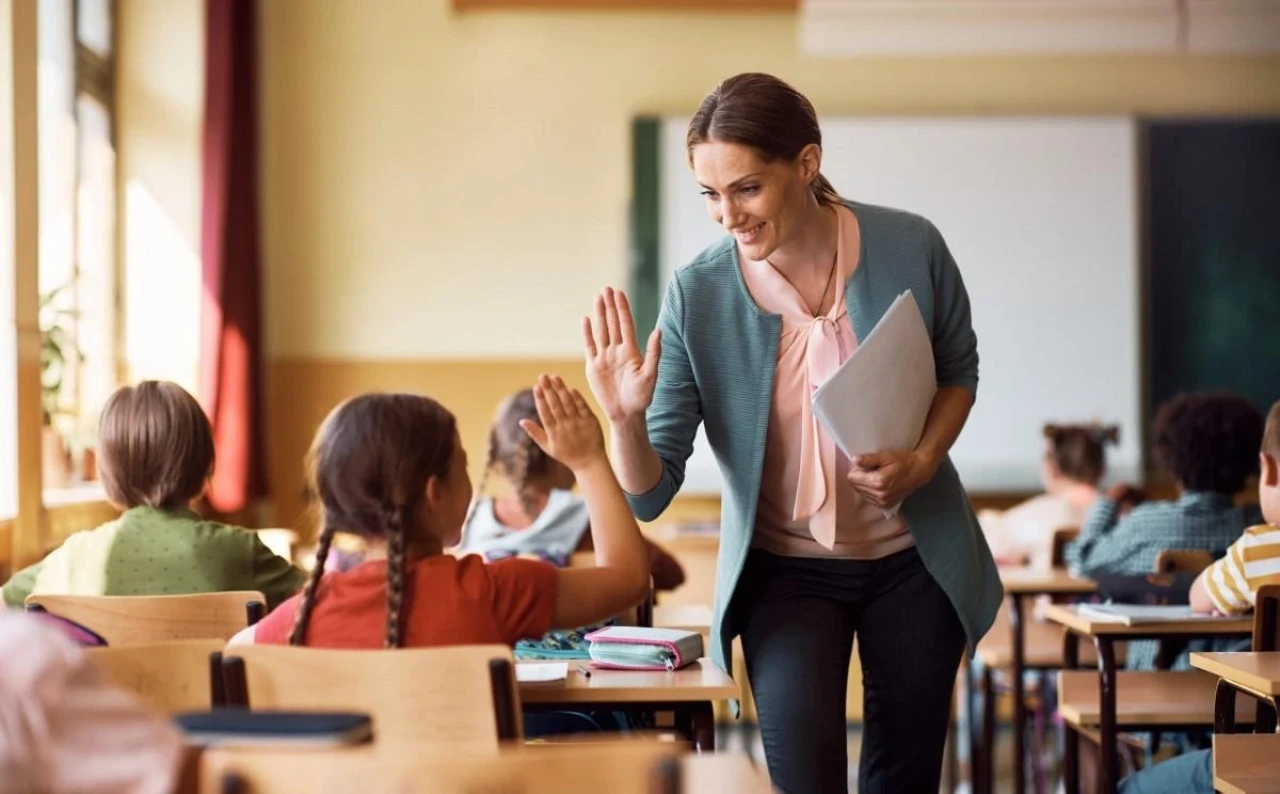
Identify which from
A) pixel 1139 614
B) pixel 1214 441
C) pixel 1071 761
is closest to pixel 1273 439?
pixel 1139 614

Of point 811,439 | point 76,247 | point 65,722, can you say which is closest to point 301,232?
point 76,247

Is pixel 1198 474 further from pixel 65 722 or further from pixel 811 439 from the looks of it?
pixel 65 722

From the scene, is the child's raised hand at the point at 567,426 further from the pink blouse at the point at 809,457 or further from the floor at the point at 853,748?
the floor at the point at 853,748

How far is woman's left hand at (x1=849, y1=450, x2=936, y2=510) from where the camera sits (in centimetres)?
205

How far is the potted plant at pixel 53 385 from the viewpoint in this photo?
15.3 ft

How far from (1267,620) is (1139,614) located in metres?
0.40

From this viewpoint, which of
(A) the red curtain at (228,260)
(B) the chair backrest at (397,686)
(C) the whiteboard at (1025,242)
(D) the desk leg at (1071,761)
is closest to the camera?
(B) the chair backrest at (397,686)

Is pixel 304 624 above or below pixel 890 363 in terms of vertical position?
below

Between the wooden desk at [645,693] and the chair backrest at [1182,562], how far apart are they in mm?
1623

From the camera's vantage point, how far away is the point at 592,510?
6.64 ft

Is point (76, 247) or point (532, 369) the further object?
point (532, 369)

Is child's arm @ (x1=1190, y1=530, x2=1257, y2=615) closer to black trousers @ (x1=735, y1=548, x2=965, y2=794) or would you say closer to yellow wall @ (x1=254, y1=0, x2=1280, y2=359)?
black trousers @ (x1=735, y1=548, x2=965, y2=794)

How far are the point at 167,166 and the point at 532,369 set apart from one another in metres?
1.67

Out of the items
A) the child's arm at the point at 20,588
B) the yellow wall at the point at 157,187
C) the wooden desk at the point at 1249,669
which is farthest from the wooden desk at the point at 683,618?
the yellow wall at the point at 157,187
